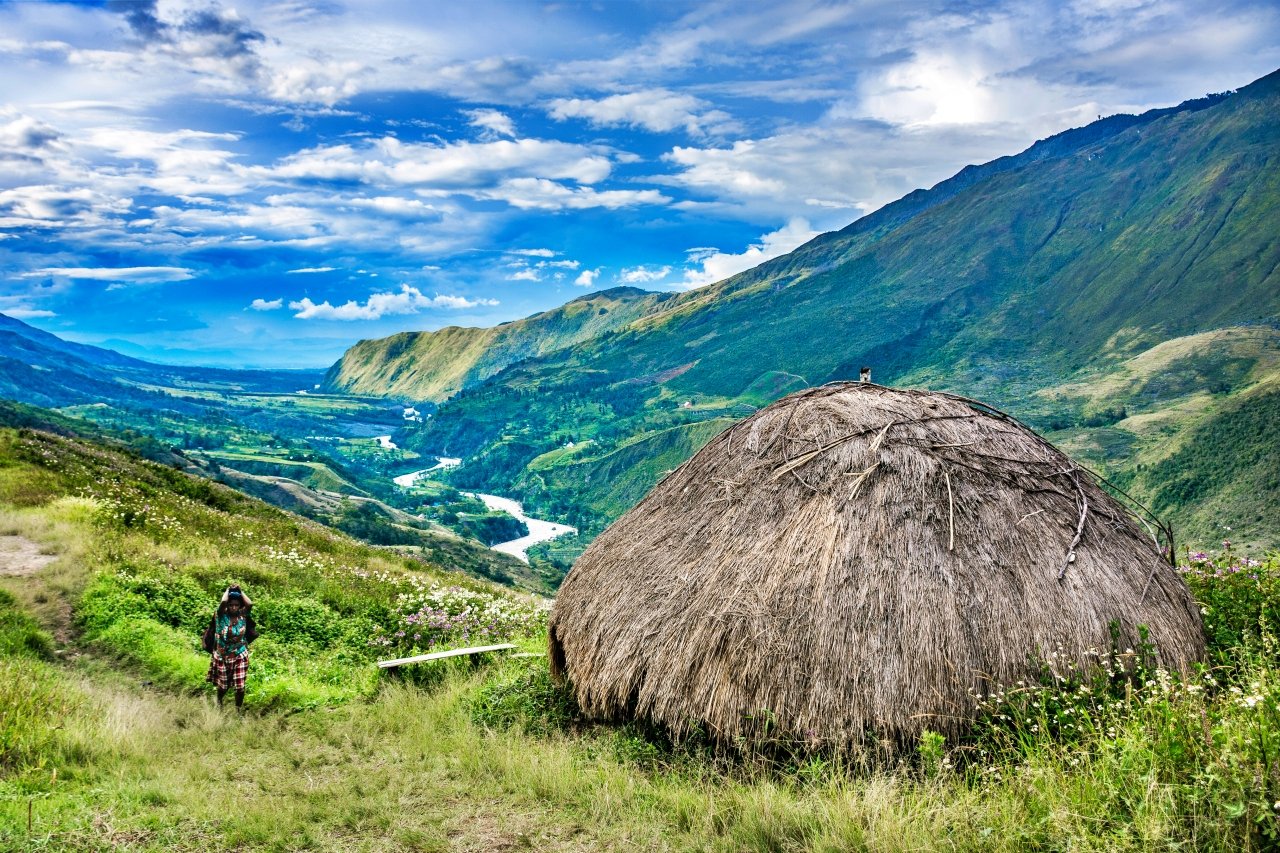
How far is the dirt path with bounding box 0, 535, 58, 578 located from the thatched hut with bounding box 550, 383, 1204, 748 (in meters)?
10.1

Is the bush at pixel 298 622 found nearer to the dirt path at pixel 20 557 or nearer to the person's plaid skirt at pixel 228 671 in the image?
the person's plaid skirt at pixel 228 671

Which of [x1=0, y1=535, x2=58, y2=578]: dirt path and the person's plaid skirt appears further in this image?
[x1=0, y1=535, x2=58, y2=578]: dirt path

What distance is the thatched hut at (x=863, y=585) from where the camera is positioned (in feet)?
23.8

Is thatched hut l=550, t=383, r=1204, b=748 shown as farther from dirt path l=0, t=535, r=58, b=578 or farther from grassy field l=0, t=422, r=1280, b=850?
dirt path l=0, t=535, r=58, b=578

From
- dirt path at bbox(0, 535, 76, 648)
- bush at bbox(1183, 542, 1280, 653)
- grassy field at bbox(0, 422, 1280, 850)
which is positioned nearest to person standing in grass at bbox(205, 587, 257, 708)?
grassy field at bbox(0, 422, 1280, 850)

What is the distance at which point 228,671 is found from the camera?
9.91 meters

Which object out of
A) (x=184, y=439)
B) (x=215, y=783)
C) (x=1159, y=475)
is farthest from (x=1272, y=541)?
(x=184, y=439)

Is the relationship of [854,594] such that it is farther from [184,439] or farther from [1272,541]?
[184,439]

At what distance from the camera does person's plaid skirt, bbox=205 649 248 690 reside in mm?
9898

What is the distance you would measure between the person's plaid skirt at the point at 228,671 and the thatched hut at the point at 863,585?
13.4 feet

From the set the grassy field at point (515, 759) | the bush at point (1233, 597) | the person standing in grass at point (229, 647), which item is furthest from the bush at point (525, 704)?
the bush at point (1233, 597)

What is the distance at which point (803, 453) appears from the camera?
9.12 metres

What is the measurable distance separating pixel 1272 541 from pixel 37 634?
314ft

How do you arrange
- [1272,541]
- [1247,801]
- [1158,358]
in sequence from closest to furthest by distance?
1. [1247,801]
2. [1272,541]
3. [1158,358]
